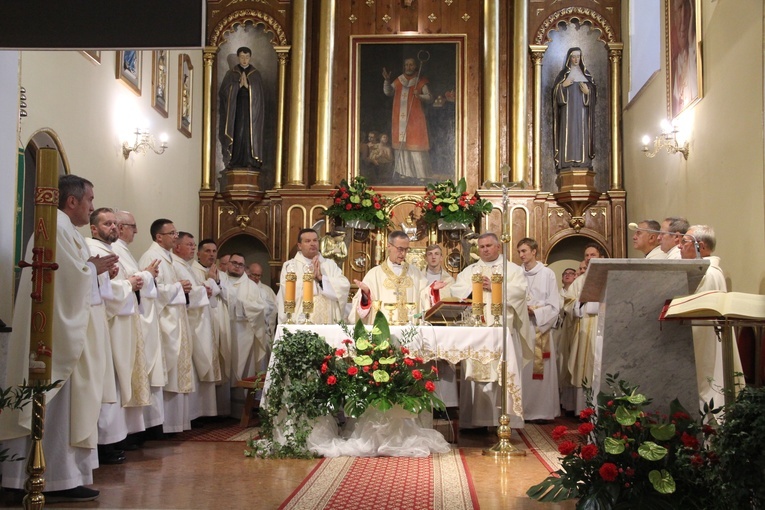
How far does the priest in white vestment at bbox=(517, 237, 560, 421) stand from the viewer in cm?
993

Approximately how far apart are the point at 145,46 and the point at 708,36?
608cm

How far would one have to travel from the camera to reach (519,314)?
8.66 m

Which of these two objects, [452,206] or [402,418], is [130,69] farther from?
[402,418]

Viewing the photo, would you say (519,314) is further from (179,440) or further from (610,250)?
(610,250)

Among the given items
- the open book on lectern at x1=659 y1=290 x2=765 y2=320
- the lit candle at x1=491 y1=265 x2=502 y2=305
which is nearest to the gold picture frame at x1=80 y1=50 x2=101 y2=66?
the lit candle at x1=491 y1=265 x2=502 y2=305

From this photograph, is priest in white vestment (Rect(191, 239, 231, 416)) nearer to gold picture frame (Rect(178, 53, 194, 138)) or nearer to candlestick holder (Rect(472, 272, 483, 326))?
gold picture frame (Rect(178, 53, 194, 138))

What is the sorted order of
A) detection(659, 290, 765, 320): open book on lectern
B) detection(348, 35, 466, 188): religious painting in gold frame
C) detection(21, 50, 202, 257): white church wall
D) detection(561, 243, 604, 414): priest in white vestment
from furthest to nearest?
detection(348, 35, 466, 188): religious painting in gold frame, detection(561, 243, 604, 414): priest in white vestment, detection(21, 50, 202, 257): white church wall, detection(659, 290, 765, 320): open book on lectern

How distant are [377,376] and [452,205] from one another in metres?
5.37

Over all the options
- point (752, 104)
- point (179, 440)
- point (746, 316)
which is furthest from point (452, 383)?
point (746, 316)

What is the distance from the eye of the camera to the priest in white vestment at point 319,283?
8.83 metres

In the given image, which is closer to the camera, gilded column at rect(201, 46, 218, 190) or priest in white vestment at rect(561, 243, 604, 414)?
priest in white vestment at rect(561, 243, 604, 414)

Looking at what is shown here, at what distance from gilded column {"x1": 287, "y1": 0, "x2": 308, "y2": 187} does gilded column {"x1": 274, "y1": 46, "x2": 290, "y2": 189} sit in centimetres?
30

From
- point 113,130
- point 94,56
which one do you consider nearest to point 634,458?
point 94,56

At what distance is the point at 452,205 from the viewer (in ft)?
39.0
